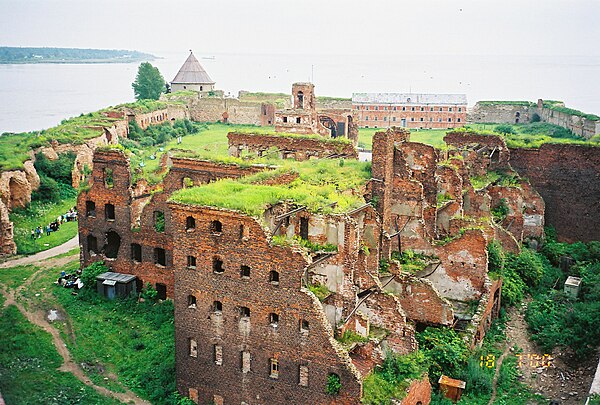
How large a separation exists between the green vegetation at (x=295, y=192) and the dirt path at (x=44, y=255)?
698 inches

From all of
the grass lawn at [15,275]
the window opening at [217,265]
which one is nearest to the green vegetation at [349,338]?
the window opening at [217,265]

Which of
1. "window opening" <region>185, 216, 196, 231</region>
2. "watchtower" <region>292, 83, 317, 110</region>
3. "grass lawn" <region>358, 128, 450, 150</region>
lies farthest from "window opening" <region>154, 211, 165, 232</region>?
"grass lawn" <region>358, 128, 450, 150</region>

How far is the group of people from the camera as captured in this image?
4253 cm

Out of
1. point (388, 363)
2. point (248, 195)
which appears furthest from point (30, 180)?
point (388, 363)

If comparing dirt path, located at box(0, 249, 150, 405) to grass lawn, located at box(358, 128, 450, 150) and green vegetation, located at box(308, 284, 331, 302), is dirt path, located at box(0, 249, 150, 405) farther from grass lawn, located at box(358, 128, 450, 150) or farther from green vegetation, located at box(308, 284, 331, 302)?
grass lawn, located at box(358, 128, 450, 150)

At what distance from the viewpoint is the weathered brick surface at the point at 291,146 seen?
127 ft

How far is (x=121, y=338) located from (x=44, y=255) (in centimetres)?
1331

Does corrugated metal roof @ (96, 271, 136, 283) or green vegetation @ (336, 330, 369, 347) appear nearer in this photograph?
green vegetation @ (336, 330, 369, 347)

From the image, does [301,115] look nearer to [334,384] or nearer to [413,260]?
[413,260]

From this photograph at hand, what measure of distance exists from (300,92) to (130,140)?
25.8 metres

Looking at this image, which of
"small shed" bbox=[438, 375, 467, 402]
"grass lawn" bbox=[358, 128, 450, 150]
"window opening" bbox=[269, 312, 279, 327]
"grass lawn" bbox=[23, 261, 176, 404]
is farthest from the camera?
"grass lawn" bbox=[358, 128, 450, 150]

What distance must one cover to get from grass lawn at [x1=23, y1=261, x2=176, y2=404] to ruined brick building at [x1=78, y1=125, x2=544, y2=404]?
1.61 m

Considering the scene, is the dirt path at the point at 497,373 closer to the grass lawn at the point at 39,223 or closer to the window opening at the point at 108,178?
the window opening at the point at 108,178

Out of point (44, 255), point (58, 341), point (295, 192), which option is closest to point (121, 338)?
point (58, 341)
